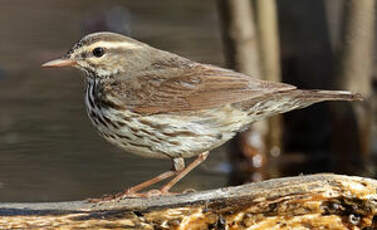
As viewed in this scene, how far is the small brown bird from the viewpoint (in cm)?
744

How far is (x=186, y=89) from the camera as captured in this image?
7746 millimetres

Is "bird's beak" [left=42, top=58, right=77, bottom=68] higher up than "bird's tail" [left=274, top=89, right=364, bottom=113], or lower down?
higher up

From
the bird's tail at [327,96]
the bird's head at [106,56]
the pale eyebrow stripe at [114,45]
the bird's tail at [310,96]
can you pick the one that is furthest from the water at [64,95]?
the bird's tail at [327,96]

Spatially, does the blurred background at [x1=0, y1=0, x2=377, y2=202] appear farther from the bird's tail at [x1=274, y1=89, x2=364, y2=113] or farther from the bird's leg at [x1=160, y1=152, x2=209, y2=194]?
the bird's tail at [x1=274, y1=89, x2=364, y2=113]

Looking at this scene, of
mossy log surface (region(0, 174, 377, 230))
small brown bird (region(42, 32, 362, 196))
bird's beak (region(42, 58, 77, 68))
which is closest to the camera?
mossy log surface (region(0, 174, 377, 230))

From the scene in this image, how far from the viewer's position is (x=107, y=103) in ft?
24.8

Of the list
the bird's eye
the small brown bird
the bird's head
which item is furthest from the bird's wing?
the bird's eye

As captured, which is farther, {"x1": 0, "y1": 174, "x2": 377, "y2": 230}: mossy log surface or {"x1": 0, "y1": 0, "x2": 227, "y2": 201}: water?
{"x1": 0, "y1": 0, "x2": 227, "y2": 201}: water

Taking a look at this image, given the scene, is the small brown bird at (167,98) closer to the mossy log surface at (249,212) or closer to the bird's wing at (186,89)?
the bird's wing at (186,89)

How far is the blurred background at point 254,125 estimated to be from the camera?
34.3 ft

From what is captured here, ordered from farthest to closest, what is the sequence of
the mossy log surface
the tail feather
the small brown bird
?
the small brown bird
the tail feather
the mossy log surface

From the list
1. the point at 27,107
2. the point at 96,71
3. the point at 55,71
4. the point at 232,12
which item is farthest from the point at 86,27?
the point at 96,71

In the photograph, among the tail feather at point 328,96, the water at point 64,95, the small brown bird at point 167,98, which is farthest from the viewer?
the water at point 64,95

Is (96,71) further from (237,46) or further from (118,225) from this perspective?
(237,46)
